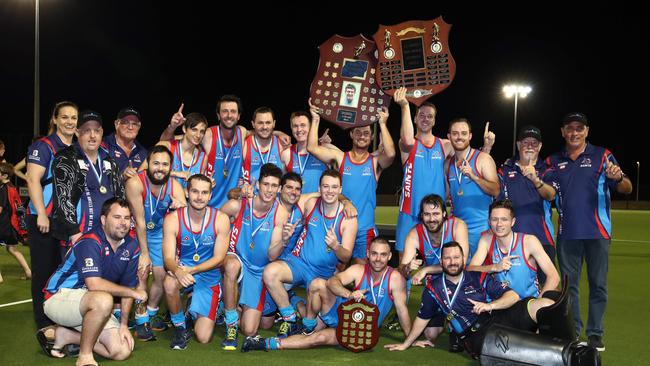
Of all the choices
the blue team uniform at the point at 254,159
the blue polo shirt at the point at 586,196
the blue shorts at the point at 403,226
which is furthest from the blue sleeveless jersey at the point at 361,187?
the blue polo shirt at the point at 586,196

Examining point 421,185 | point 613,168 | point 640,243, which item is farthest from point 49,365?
point 640,243

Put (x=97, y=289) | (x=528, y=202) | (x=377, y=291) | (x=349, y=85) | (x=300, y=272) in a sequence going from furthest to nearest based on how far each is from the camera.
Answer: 1. (x=349, y=85)
2. (x=528, y=202)
3. (x=300, y=272)
4. (x=377, y=291)
5. (x=97, y=289)

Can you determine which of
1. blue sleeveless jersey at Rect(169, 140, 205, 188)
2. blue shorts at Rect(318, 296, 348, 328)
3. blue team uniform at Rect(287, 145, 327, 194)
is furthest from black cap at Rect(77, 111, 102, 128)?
blue shorts at Rect(318, 296, 348, 328)

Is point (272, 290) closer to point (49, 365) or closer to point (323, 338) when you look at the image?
point (323, 338)

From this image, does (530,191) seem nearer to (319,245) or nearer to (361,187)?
(361,187)

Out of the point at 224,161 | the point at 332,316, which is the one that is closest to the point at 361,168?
the point at 224,161

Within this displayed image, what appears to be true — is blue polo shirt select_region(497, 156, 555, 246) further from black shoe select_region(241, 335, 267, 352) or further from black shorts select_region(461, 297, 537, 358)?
black shoe select_region(241, 335, 267, 352)

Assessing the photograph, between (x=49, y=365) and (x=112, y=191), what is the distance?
1.59 metres

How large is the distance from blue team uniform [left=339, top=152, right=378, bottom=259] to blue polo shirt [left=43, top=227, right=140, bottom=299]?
2294 mm

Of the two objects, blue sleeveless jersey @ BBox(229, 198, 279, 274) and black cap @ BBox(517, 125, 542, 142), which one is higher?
black cap @ BBox(517, 125, 542, 142)

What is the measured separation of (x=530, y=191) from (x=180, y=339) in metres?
3.47

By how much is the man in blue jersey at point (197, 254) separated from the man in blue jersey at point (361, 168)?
1.46 m

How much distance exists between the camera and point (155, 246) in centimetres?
588

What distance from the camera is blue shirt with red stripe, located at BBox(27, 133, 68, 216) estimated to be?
17.6ft
